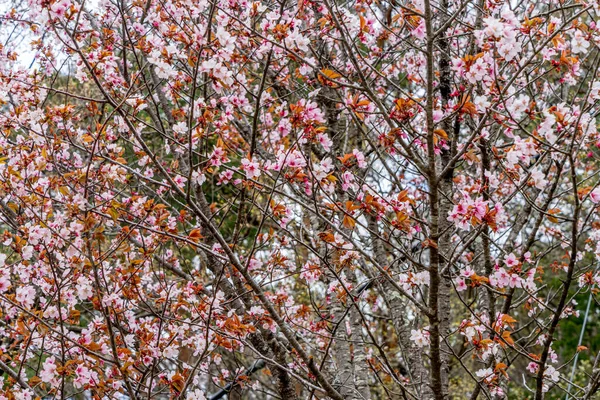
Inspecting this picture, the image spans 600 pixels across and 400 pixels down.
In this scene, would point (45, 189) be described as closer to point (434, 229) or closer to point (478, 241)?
point (434, 229)

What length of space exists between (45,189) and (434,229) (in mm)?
2024

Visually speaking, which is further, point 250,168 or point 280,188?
point 280,188

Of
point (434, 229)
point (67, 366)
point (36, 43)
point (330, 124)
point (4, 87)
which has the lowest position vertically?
point (67, 366)

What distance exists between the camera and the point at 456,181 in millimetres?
4391

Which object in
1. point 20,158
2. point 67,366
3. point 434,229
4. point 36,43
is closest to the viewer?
point 434,229

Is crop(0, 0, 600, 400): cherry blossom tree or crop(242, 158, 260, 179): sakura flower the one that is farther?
crop(242, 158, 260, 179): sakura flower

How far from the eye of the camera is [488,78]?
2.52m

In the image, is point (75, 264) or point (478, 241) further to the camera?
point (478, 241)

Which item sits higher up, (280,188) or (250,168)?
(280,188)

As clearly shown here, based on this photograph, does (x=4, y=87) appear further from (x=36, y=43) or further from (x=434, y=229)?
(x=434, y=229)

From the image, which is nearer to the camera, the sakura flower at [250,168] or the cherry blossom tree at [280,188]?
the cherry blossom tree at [280,188]

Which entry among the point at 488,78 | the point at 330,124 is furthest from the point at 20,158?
the point at 488,78

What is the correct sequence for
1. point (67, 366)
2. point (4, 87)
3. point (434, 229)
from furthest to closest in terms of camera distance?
point (4, 87) < point (67, 366) < point (434, 229)

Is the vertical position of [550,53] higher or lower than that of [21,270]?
higher
